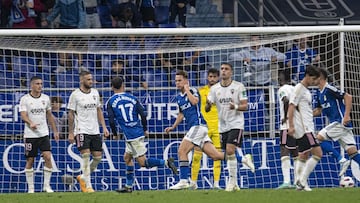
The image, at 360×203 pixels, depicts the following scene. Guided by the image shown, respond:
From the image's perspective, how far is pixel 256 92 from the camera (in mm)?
22453

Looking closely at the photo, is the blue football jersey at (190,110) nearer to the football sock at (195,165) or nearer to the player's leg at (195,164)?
the player's leg at (195,164)

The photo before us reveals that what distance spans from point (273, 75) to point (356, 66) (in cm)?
156

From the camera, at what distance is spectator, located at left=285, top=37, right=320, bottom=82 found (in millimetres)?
22203

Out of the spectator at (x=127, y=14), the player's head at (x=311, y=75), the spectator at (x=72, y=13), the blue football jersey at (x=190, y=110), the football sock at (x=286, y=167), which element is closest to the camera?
the player's head at (x=311, y=75)

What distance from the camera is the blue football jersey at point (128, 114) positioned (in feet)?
63.9

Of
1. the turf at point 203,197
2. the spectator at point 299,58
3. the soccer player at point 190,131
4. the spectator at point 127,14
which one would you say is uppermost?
the spectator at point 127,14

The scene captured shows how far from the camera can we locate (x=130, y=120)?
19703 mm

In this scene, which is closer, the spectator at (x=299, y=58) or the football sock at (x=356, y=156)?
the football sock at (x=356, y=156)

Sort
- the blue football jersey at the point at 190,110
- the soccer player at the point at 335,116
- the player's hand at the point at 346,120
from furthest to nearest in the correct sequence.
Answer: the blue football jersey at the point at 190,110 < the soccer player at the point at 335,116 < the player's hand at the point at 346,120

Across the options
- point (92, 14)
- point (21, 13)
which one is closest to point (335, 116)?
point (92, 14)

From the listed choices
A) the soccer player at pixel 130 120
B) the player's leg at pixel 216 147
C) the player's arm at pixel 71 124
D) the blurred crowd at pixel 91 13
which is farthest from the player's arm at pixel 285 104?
the blurred crowd at pixel 91 13

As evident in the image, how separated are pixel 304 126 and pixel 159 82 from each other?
4918mm

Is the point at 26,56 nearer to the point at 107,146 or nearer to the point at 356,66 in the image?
the point at 107,146

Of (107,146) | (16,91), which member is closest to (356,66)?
(107,146)
